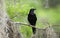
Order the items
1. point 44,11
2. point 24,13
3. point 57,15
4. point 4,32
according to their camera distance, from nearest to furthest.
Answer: point 4,32 → point 24,13 → point 44,11 → point 57,15

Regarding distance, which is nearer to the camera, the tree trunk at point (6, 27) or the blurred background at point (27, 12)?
the tree trunk at point (6, 27)

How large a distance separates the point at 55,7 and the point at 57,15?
28.9 inches

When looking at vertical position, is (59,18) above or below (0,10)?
below

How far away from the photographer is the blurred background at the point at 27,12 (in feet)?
32.6

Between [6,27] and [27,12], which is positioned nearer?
[6,27]

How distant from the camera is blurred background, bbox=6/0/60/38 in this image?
32.6 feet

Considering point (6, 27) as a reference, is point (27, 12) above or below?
below

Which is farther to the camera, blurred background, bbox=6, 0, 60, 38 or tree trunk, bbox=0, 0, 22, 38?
blurred background, bbox=6, 0, 60, 38

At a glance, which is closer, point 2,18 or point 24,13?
point 2,18

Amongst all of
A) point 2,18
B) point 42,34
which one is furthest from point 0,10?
point 42,34

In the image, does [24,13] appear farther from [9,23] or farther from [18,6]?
[9,23]

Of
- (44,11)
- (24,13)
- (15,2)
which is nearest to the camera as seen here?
(24,13)

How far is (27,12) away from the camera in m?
10.4

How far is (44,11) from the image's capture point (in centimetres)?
1317
